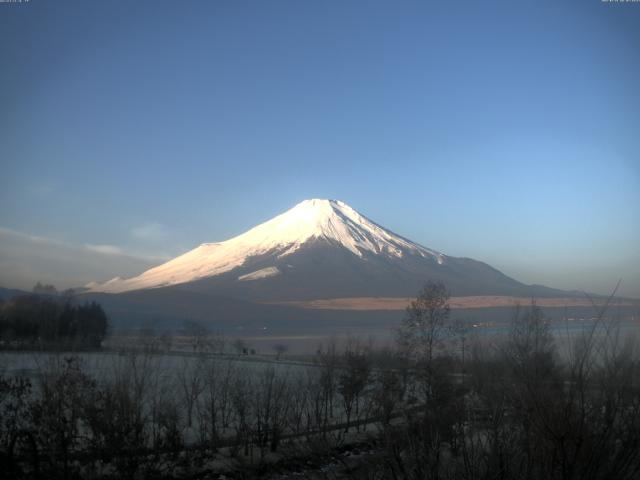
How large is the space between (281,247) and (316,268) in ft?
79.7

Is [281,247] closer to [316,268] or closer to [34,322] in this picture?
[316,268]

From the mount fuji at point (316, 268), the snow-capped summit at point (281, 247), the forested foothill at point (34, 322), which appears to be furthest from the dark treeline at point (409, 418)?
the snow-capped summit at point (281, 247)

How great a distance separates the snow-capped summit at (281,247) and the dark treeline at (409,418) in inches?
5009

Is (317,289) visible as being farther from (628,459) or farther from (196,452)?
(628,459)

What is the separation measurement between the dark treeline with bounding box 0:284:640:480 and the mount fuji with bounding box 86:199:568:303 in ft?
353

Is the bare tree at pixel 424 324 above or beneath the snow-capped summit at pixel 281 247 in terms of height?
beneath

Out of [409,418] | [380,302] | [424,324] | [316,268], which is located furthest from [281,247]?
[409,418]

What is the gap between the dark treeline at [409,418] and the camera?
14.0 ft

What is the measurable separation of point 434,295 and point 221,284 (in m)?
120

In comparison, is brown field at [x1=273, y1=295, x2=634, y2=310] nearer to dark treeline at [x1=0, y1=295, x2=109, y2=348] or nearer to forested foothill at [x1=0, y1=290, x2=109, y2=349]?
forested foothill at [x1=0, y1=290, x2=109, y2=349]

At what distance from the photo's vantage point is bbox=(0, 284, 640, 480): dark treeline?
4.26 m

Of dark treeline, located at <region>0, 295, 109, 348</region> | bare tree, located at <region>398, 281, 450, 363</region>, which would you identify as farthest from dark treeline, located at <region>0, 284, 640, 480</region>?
dark treeline, located at <region>0, 295, 109, 348</region>

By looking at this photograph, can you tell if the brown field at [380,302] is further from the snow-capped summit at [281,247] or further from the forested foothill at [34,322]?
the forested foothill at [34,322]

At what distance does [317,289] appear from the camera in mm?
140750
